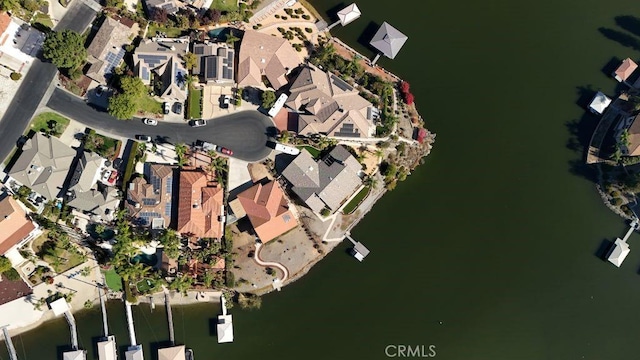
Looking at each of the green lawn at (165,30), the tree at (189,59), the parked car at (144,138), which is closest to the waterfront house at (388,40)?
the tree at (189,59)

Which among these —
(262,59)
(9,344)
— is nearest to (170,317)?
(9,344)

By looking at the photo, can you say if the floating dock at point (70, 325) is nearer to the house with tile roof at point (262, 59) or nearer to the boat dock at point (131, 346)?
the boat dock at point (131, 346)

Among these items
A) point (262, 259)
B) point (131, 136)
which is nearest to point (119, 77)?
point (131, 136)

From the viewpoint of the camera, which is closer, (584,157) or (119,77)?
(119,77)

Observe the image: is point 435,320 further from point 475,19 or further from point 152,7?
point 152,7

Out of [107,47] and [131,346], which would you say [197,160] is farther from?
[131,346]

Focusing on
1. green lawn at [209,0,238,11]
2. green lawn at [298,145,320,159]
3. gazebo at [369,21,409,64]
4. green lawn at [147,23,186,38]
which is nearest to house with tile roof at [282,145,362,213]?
green lawn at [298,145,320,159]

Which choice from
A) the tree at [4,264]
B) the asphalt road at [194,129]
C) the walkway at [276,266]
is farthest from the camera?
the walkway at [276,266]
